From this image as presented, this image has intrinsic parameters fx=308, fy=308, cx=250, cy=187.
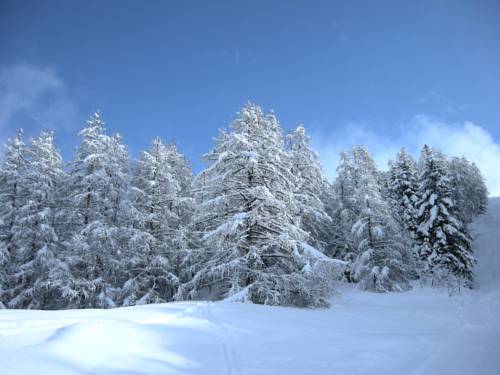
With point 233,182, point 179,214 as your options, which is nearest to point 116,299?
point 179,214

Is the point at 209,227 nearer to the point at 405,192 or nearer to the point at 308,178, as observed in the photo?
the point at 308,178

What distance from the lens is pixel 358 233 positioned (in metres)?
22.0

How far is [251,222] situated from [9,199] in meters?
16.6

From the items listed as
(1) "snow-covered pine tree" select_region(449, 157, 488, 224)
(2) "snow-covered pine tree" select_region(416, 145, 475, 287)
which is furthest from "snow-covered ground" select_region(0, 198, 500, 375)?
(1) "snow-covered pine tree" select_region(449, 157, 488, 224)

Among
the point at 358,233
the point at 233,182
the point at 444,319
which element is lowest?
the point at 444,319

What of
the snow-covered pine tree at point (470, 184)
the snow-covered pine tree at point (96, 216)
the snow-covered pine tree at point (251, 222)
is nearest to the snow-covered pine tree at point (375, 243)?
the snow-covered pine tree at point (251, 222)

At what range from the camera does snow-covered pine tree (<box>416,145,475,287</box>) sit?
22.8m

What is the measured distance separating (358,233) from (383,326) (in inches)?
516

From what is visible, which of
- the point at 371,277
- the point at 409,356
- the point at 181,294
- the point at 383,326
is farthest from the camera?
the point at 371,277

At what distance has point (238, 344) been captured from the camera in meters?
6.59

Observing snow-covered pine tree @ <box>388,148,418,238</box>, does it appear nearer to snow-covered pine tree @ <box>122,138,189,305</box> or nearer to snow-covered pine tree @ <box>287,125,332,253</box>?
snow-covered pine tree @ <box>287,125,332,253</box>

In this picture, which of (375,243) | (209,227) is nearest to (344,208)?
(375,243)

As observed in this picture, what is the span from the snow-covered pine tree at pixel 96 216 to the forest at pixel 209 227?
9cm

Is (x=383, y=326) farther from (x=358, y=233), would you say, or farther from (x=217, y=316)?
(x=358, y=233)
